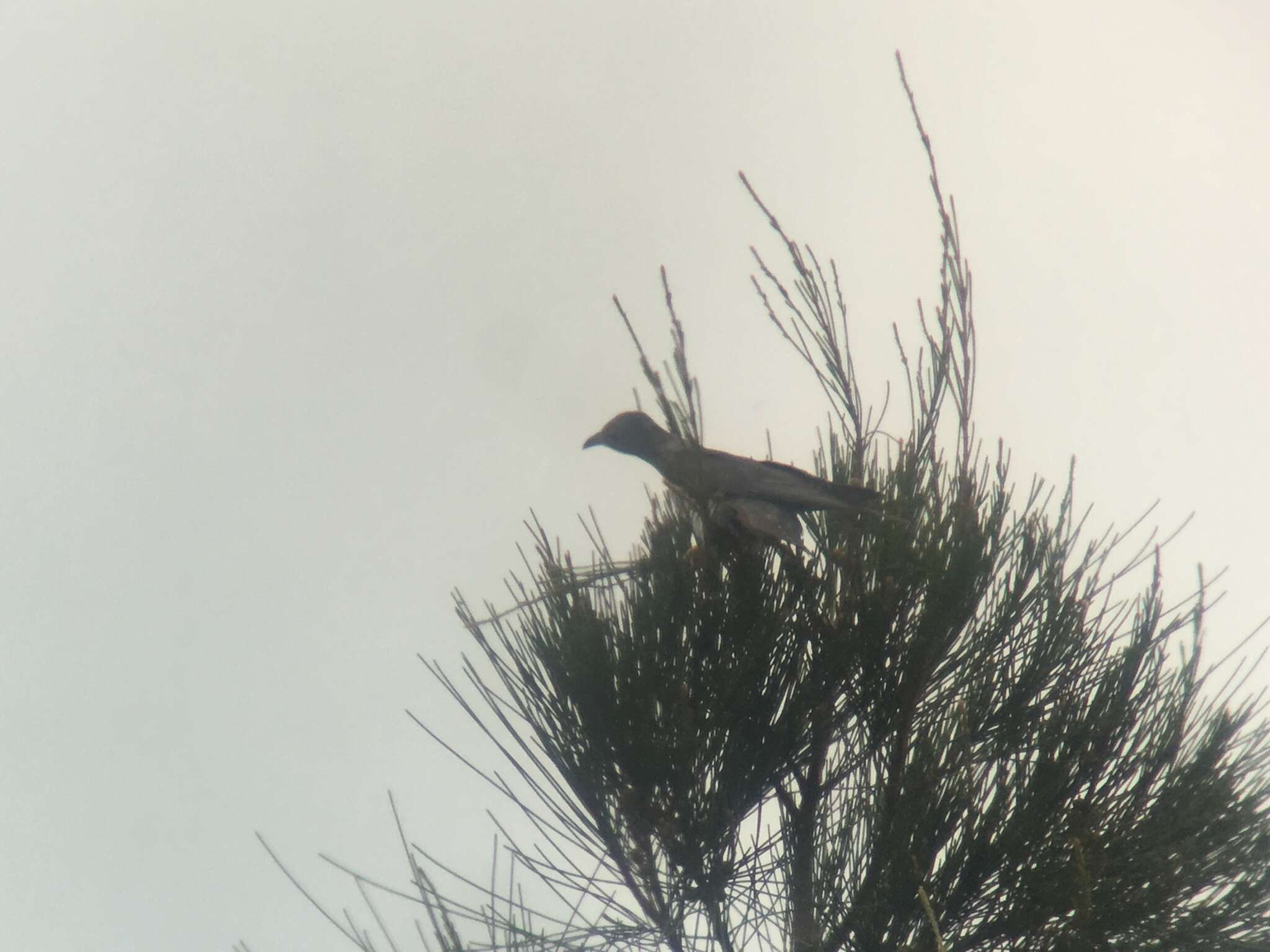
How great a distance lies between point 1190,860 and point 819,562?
75cm

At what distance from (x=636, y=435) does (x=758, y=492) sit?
0.44 metres

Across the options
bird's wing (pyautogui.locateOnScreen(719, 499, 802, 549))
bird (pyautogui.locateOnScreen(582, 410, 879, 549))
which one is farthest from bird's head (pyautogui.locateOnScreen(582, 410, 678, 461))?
bird's wing (pyautogui.locateOnScreen(719, 499, 802, 549))

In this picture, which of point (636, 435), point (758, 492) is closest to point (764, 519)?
point (758, 492)

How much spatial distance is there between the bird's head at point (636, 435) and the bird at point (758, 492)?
9.6 inches

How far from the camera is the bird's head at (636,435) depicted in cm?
214

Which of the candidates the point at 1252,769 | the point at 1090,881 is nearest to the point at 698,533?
the point at 1090,881

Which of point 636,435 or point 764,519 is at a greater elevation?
point 636,435

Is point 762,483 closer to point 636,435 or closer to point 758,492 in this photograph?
point 758,492

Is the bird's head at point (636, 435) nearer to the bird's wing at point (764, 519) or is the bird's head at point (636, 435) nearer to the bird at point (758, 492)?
the bird at point (758, 492)

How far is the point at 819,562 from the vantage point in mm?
1867

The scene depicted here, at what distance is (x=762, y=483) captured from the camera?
5.93ft

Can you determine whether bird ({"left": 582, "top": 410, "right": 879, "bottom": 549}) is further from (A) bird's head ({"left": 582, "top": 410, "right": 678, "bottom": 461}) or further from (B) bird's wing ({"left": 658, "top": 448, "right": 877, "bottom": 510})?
(A) bird's head ({"left": 582, "top": 410, "right": 678, "bottom": 461})

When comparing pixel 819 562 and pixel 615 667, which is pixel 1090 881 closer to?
pixel 819 562

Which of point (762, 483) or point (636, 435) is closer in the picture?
point (762, 483)
